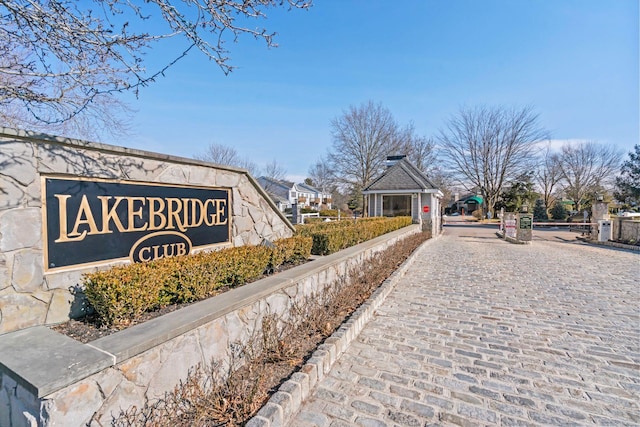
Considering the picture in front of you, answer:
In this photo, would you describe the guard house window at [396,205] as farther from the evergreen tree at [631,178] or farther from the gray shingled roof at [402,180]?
the evergreen tree at [631,178]

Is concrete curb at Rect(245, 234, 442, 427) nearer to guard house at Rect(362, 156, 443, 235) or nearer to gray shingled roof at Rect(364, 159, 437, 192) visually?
guard house at Rect(362, 156, 443, 235)

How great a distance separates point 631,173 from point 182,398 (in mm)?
32427

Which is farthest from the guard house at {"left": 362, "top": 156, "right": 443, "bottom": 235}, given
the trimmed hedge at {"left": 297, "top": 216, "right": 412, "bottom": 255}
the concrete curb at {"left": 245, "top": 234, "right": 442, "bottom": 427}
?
the concrete curb at {"left": 245, "top": 234, "right": 442, "bottom": 427}

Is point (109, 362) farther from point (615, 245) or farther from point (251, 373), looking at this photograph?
point (615, 245)

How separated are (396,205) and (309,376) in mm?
16922

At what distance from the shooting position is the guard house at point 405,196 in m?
17.2

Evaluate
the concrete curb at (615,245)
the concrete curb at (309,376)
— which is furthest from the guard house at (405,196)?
the concrete curb at (309,376)

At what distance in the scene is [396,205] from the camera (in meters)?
18.7

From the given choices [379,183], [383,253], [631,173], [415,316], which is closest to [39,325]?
[415,316]

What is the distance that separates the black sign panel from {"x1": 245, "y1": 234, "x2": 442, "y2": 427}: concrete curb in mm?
2017

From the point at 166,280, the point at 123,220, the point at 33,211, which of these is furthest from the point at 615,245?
the point at 33,211

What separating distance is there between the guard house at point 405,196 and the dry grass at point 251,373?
1366 cm

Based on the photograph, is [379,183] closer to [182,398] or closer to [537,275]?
[537,275]

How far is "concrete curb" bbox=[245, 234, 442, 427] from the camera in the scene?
7.02 feet
